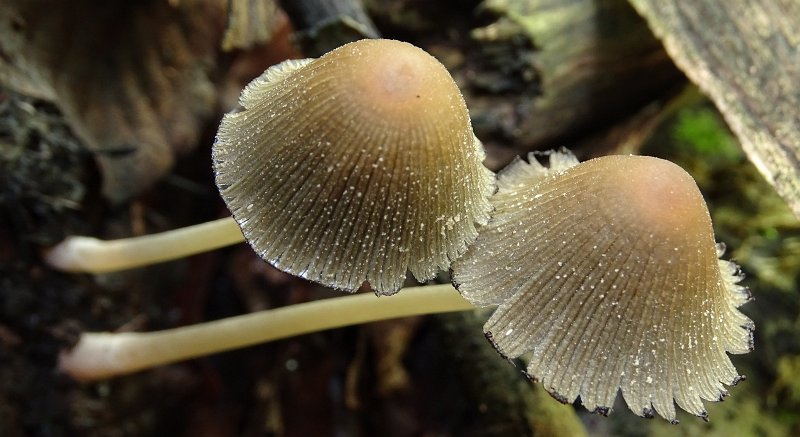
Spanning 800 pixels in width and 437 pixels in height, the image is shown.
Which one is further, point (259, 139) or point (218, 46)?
point (218, 46)

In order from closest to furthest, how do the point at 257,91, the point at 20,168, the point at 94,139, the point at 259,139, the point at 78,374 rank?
the point at 259,139 → the point at 257,91 → the point at 20,168 → the point at 78,374 → the point at 94,139

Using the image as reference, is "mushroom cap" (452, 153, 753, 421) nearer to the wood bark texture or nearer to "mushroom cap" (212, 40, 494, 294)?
"mushroom cap" (212, 40, 494, 294)

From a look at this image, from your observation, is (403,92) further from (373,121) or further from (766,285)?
(766,285)

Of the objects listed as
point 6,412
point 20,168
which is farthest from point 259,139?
point 6,412

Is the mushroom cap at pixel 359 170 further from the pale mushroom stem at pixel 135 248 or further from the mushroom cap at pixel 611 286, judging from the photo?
the pale mushroom stem at pixel 135 248

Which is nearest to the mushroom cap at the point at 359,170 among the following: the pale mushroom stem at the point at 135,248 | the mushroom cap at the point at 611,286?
the mushroom cap at the point at 611,286

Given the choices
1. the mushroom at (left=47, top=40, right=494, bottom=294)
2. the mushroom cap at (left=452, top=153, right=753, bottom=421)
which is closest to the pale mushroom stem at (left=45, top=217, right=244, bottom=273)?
the mushroom at (left=47, top=40, right=494, bottom=294)
